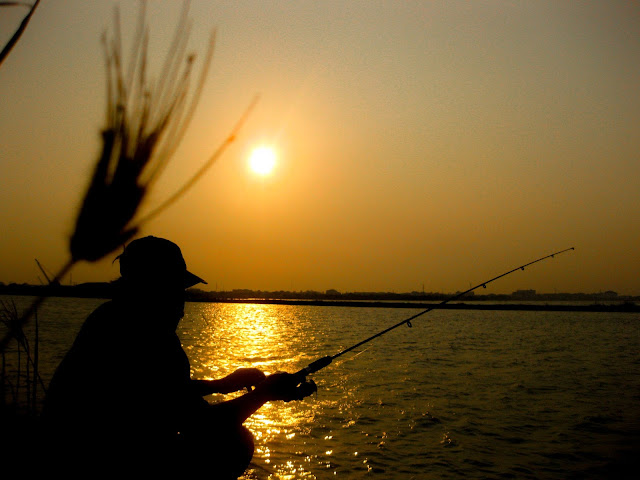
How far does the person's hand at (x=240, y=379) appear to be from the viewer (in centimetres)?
473

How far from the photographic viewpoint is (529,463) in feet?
32.9

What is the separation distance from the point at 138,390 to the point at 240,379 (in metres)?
1.54

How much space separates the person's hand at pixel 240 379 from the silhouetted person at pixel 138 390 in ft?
2.92

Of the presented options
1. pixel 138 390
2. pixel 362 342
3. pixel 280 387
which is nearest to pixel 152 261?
pixel 138 390

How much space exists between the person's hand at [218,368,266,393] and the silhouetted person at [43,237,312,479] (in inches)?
35.1

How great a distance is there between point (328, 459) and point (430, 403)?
589 centimetres

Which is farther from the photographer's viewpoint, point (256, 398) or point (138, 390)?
point (256, 398)

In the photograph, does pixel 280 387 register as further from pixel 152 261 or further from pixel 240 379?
pixel 152 261

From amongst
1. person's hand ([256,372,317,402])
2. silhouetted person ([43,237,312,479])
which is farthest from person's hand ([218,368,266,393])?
silhouetted person ([43,237,312,479])

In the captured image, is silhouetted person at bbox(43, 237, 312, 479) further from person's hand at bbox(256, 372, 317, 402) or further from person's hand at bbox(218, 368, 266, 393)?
person's hand at bbox(218, 368, 266, 393)

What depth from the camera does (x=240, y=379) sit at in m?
4.79

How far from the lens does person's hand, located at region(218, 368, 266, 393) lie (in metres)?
4.73

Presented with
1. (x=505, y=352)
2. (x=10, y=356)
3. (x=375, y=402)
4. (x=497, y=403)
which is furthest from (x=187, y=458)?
(x=505, y=352)

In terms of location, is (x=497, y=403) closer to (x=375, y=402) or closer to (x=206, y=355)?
(x=375, y=402)
